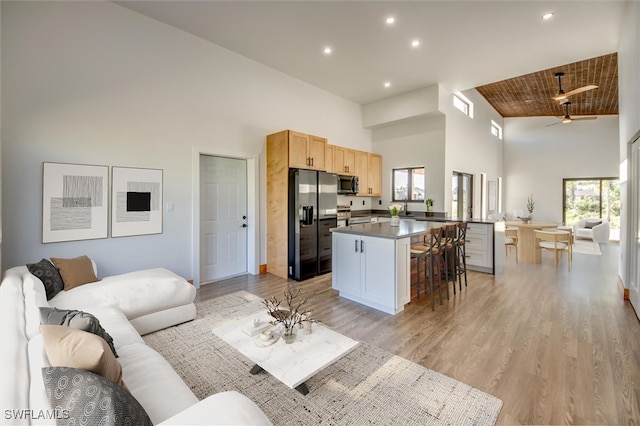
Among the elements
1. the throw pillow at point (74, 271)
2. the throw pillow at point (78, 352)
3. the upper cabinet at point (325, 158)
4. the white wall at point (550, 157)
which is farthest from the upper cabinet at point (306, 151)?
the white wall at point (550, 157)

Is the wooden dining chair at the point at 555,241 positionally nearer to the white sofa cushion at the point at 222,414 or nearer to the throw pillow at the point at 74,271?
the white sofa cushion at the point at 222,414

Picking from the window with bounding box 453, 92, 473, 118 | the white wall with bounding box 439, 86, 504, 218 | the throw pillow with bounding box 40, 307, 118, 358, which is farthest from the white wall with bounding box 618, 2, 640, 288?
the throw pillow with bounding box 40, 307, 118, 358

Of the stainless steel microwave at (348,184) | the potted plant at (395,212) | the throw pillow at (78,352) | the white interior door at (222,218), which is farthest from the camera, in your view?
the stainless steel microwave at (348,184)

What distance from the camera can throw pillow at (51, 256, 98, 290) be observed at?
289cm

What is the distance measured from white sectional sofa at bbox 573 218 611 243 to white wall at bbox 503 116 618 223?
3.01 feet

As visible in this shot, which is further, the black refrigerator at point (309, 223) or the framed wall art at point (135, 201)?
the black refrigerator at point (309, 223)

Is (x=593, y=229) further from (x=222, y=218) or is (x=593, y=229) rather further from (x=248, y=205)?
(x=222, y=218)

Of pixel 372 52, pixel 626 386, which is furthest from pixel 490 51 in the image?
pixel 626 386

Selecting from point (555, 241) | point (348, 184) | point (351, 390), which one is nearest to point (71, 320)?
point (351, 390)

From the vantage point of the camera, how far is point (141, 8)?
3.66m

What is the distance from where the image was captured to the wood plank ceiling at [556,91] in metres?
6.08

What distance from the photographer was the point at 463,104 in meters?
7.61

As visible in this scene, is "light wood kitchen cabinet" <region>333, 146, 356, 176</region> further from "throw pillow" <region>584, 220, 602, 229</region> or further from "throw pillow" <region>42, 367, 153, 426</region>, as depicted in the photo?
"throw pillow" <region>584, 220, 602, 229</region>

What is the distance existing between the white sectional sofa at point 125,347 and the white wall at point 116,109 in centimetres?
76
